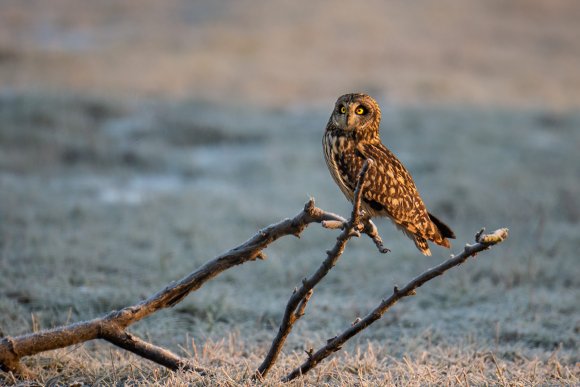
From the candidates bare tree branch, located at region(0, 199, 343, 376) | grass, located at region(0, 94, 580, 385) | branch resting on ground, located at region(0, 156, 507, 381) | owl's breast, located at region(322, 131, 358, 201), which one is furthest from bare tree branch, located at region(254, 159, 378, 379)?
owl's breast, located at region(322, 131, 358, 201)

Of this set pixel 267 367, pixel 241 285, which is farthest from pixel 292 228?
pixel 241 285

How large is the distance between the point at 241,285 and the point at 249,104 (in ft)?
25.7

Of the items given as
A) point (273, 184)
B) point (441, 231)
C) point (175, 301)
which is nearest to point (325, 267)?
point (175, 301)

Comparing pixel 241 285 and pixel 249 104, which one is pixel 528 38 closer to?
pixel 249 104

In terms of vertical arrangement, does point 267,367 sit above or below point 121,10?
below

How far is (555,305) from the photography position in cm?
556

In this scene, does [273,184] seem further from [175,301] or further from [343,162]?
[175,301]

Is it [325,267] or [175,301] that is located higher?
[325,267]

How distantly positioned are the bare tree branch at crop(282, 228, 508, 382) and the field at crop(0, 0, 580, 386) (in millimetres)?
344

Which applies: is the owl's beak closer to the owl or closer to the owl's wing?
the owl

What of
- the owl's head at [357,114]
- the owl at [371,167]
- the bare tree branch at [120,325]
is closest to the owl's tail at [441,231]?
the owl at [371,167]

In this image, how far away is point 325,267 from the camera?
331cm

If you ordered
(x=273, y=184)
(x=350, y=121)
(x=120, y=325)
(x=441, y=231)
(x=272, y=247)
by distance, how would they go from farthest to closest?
(x=273, y=184) → (x=272, y=247) → (x=441, y=231) → (x=350, y=121) → (x=120, y=325)

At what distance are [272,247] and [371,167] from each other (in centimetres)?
344
